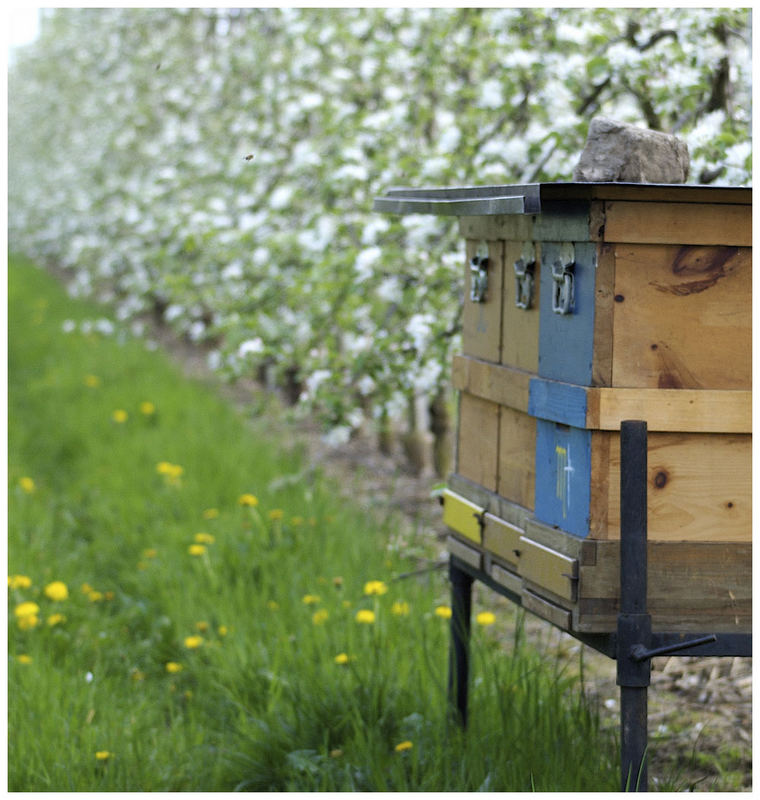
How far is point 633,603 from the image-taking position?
239cm

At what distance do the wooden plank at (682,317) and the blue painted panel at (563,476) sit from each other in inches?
7.1

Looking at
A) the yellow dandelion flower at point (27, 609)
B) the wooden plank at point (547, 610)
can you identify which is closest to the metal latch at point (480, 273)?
the wooden plank at point (547, 610)

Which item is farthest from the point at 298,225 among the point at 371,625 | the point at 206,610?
the point at 371,625

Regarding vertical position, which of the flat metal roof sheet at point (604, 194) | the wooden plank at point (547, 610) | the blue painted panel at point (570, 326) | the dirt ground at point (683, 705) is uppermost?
the flat metal roof sheet at point (604, 194)

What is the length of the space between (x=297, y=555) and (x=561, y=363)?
2513 mm

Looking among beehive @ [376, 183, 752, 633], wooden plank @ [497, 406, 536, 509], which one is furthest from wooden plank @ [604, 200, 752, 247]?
wooden plank @ [497, 406, 536, 509]

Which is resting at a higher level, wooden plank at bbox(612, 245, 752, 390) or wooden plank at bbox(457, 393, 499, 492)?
wooden plank at bbox(612, 245, 752, 390)

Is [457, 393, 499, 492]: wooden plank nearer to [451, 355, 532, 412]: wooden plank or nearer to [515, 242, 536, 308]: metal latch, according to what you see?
[451, 355, 532, 412]: wooden plank

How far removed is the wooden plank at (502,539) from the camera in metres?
2.76

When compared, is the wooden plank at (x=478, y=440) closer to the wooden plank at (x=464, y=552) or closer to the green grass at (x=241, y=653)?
the wooden plank at (x=464, y=552)

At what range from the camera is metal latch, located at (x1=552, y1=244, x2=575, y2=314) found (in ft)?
8.13

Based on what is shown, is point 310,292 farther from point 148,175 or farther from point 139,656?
point 148,175

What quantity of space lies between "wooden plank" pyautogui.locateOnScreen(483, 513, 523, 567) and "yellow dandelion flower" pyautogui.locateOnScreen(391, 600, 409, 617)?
1.03m

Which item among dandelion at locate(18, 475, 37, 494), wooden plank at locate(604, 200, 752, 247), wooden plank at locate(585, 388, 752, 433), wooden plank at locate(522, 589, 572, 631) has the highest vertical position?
wooden plank at locate(604, 200, 752, 247)
